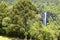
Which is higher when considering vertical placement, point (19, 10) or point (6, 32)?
point (19, 10)

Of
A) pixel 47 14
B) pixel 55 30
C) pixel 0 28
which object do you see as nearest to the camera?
pixel 55 30

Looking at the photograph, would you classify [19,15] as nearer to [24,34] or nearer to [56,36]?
[24,34]

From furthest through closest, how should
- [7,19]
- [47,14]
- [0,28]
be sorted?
[47,14]
[0,28]
[7,19]

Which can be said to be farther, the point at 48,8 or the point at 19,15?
the point at 48,8

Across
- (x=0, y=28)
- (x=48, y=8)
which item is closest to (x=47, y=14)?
(x=48, y=8)

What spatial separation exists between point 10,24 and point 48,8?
37.8ft

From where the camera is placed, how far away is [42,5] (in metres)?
29.6

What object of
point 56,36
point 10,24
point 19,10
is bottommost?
point 56,36

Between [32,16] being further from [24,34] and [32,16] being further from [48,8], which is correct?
[48,8]

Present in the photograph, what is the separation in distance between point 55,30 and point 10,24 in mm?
4396

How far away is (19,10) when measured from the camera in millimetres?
18453

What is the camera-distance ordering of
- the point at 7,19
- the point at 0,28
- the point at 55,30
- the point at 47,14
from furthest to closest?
the point at 47,14 < the point at 0,28 < the point at 7,19 < the point at 55,30

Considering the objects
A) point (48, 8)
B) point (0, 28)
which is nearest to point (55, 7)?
point (48, 8)

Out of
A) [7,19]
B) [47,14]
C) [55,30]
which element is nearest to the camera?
[55,30]
